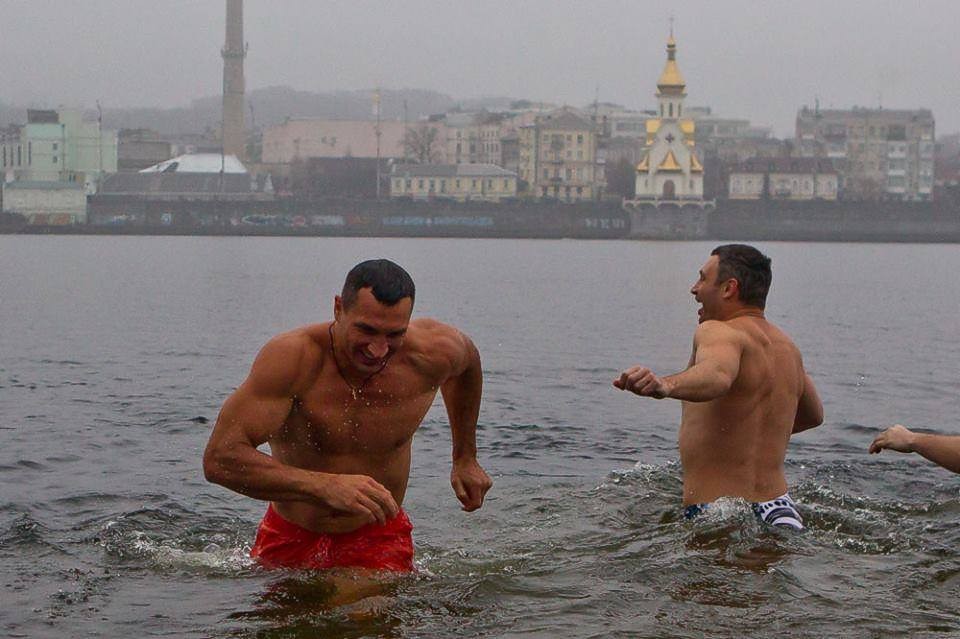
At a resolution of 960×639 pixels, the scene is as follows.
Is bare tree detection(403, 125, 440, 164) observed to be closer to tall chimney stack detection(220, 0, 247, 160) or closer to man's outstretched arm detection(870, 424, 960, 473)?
tall chimney stack detection(220, 0, 247, 160)

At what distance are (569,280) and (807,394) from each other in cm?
5214

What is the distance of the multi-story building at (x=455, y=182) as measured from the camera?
153 metres

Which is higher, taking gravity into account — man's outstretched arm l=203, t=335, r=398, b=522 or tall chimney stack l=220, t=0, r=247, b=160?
tall chimney stack l=220, t=0, r=247, b=160

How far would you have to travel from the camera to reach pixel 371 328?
21.1 feet

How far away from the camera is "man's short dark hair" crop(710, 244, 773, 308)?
8.52 meters

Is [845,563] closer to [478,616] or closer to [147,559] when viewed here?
[478,616]

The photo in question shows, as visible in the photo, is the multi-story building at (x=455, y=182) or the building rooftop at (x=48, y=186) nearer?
the building rooftop at (x=48, y=186)

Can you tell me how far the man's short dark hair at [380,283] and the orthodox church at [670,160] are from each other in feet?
411

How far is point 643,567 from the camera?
28.7 feet

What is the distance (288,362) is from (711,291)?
2644mm

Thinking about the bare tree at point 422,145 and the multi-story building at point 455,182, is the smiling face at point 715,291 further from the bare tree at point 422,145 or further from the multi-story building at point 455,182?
the bare tree at point 422,145

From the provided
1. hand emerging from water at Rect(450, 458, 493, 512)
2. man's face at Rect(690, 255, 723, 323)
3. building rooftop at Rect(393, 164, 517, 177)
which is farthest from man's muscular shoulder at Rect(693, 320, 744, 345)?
building rooftop at Rect(393, 164, 517, 177)

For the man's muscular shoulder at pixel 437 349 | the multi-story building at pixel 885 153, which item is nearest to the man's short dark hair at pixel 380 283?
the man's muscular shoulder at pixel 437 349

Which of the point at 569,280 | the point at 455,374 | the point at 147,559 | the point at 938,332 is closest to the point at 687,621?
the point at 455,374
